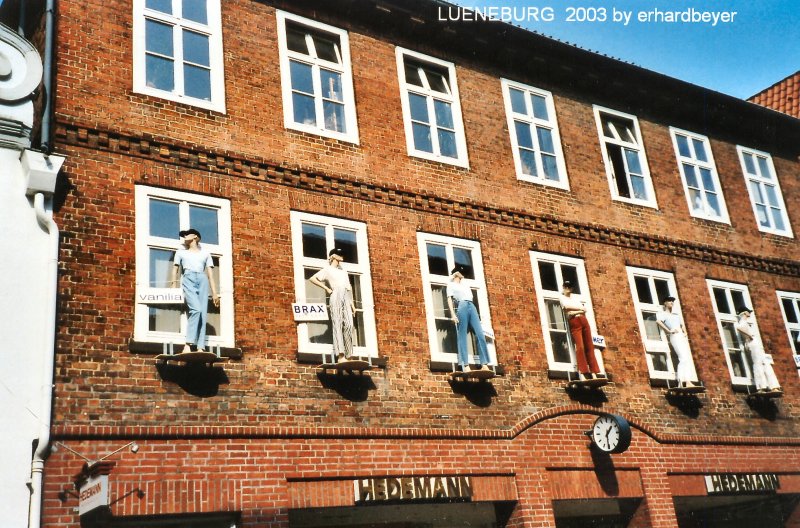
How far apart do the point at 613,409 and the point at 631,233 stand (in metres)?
3.68

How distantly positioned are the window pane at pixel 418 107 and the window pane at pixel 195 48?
361 cm

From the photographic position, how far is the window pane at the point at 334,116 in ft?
44.3

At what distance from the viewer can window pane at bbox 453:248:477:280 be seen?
45.1 feet

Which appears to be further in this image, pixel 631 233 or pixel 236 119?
pixel 631 233

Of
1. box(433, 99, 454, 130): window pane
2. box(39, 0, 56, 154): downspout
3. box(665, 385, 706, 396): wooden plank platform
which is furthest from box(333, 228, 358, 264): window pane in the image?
box(665, 385, 706, 396): wooden plank platform

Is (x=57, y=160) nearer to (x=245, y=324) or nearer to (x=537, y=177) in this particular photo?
(x=245, y=324)

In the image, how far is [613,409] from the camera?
1412cm

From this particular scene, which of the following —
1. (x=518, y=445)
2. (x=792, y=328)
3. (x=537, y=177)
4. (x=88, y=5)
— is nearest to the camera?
(x=88, y=5)

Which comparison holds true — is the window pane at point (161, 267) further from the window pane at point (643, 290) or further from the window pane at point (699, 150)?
the window pane at point (699, 150)

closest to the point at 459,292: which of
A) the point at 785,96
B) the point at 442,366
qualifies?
the point at 442,366

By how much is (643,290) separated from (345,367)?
6994 mm

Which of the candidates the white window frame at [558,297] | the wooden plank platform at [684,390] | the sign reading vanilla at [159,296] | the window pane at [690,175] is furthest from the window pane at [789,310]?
the sign reading vanilla at [159,296]

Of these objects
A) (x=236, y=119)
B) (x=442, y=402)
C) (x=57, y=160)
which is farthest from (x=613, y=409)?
(x=57, y=160)

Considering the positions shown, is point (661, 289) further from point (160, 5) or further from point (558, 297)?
point (160, 5)
